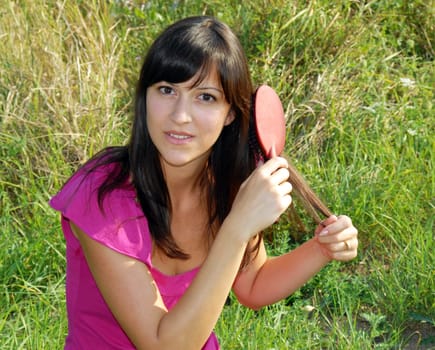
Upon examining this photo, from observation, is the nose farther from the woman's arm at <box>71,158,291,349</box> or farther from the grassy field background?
the grassy field background

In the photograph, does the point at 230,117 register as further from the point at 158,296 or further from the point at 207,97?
the point at 158,296

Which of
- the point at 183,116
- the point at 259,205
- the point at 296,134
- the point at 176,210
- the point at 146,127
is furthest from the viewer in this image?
the point at 296,134

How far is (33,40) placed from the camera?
4.52 metres

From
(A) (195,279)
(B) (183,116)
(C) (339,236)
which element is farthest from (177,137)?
(C) (339,236)

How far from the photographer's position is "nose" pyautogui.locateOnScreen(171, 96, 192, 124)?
2.37 m

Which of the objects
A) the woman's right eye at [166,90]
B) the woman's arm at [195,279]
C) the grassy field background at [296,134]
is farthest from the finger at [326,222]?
the grassy field background at [296,134]

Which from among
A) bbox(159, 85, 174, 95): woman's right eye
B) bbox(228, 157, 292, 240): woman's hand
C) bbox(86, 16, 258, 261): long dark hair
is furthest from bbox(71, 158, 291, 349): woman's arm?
bbox(159, 85, 174, 95): woman's right eye

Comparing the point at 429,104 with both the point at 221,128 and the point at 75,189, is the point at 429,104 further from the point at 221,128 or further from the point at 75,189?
the point at 75,189

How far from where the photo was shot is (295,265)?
2.66 meters

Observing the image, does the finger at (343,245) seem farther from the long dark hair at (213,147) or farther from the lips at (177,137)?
the lips at (177,137)

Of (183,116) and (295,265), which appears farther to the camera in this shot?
(295,265)

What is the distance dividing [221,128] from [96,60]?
6.89ft

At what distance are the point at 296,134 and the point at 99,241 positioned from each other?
225 cm

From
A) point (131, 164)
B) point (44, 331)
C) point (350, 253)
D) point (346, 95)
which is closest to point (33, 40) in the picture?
point (346, 95)
